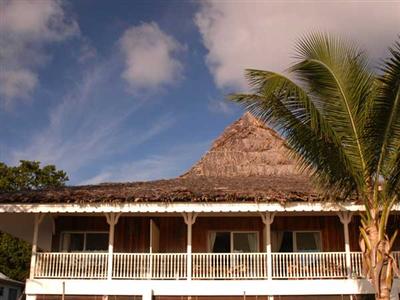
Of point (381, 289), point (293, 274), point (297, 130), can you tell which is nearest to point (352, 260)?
point (293, 274)

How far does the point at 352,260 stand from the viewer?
16.5 meters

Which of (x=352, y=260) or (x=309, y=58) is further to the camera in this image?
(x=352, y=260)

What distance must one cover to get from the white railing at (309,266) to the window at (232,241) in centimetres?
187

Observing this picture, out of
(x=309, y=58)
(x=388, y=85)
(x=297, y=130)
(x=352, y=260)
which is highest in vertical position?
(x=309, y=58)

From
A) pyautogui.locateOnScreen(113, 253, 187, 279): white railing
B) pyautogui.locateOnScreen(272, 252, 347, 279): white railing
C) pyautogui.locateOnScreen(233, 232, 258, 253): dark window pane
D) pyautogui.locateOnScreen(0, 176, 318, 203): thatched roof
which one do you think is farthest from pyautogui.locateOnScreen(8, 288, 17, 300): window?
pyautogui.locateOnScreen(272, 252, 347, 279): white railing

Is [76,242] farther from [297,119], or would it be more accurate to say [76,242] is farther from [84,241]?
[297,119]

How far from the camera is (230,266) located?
16.4 metres

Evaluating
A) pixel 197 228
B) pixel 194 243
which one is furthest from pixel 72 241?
pixel 197 228

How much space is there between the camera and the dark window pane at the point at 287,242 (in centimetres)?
1853

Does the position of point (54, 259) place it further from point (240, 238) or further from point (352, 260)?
point (352, 260)

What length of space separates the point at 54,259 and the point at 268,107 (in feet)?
29.5

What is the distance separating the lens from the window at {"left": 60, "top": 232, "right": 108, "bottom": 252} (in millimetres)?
18906

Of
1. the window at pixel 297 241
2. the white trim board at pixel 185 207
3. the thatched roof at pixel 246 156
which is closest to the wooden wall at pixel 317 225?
the window at pixel 297 241

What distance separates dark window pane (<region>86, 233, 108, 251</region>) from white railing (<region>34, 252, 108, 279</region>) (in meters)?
1.80
